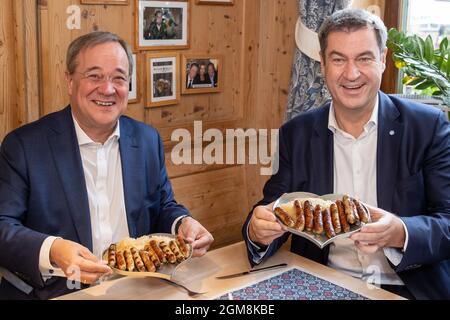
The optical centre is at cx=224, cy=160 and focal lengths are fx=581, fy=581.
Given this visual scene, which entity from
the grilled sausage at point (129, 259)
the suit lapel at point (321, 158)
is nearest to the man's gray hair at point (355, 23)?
the suit lapel at point (321, 158)

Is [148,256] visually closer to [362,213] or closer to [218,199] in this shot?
[362,213]

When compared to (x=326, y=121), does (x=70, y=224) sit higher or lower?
lower

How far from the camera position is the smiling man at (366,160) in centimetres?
186

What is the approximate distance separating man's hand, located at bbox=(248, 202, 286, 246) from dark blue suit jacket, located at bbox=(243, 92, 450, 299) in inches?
2.3

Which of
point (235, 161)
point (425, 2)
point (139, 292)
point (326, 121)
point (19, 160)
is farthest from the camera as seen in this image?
point (235, 161)

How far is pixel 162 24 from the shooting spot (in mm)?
3133

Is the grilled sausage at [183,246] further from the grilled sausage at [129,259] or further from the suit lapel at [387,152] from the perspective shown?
the suit lapel at [387,152]

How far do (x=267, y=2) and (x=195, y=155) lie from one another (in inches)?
41.9

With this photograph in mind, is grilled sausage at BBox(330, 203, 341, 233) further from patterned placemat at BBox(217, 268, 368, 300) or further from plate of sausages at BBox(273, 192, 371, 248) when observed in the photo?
patterned placemat at BBox(217, 268, 368, 300)

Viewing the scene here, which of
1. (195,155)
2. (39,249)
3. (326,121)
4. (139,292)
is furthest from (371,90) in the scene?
(195,155)

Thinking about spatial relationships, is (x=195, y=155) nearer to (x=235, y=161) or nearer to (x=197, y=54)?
(x=235, y=161)

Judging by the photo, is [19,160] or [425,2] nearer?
[19,160]

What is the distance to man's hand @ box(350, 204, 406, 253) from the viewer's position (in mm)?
1604

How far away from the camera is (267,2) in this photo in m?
3.57
